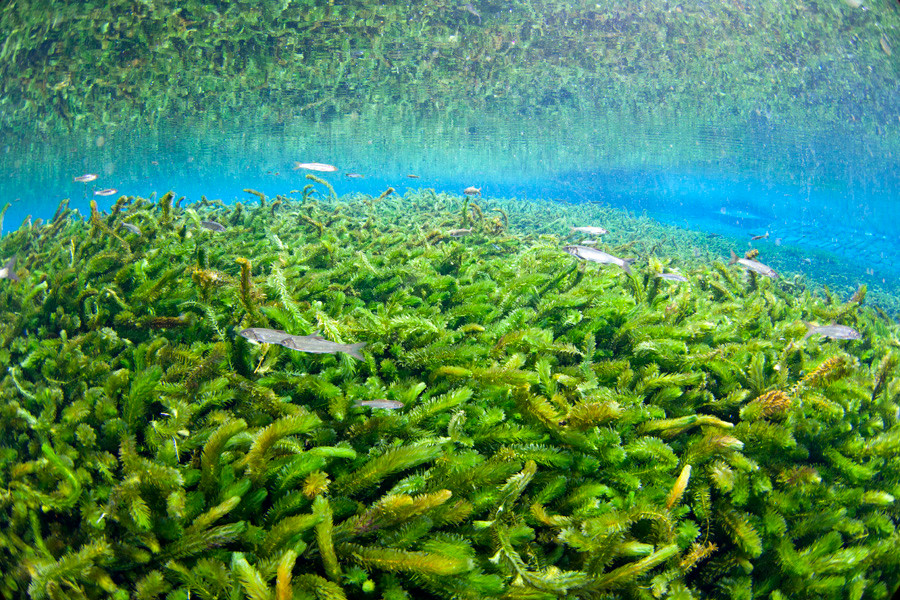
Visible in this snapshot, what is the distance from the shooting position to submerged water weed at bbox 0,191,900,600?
188 centimetres

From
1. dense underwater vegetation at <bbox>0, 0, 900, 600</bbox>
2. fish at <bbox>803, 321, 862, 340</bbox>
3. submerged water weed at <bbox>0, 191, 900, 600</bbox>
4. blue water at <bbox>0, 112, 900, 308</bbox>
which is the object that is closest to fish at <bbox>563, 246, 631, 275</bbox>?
dense underwater vegetation at <bbox>0, 0, 900, 600</bbox>

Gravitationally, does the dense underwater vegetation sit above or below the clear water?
below

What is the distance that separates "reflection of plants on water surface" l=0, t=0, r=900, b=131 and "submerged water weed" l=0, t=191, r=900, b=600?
13.4 m

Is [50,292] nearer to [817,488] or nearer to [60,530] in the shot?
[60,530]

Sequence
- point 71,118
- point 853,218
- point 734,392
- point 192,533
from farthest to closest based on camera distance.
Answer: point 853,218 < point 71,118 < point 734,392 < point 192,533

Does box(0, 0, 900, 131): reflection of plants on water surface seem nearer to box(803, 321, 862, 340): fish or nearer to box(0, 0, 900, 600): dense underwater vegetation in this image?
box(0, 0, 900, 600): dense underwater vegetation

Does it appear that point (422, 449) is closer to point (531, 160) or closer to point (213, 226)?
point (213, 226)

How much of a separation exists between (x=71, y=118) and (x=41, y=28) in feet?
33.7

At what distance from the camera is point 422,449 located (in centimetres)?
217

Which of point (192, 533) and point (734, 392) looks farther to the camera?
point (734, 392)

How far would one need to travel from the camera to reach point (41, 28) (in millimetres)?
11414

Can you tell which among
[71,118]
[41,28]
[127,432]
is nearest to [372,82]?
[41,28]

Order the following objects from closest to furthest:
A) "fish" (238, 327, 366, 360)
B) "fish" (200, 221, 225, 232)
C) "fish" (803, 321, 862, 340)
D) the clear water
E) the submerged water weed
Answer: the submerged water weed, "fish" (238, 327, 366, 360), "fish" (803, 321, 862, 340), "fish" (200, 221, 225, 232), the clear water

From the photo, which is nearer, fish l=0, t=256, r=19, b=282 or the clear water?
fish l=0, t=256, r=19, b=282
